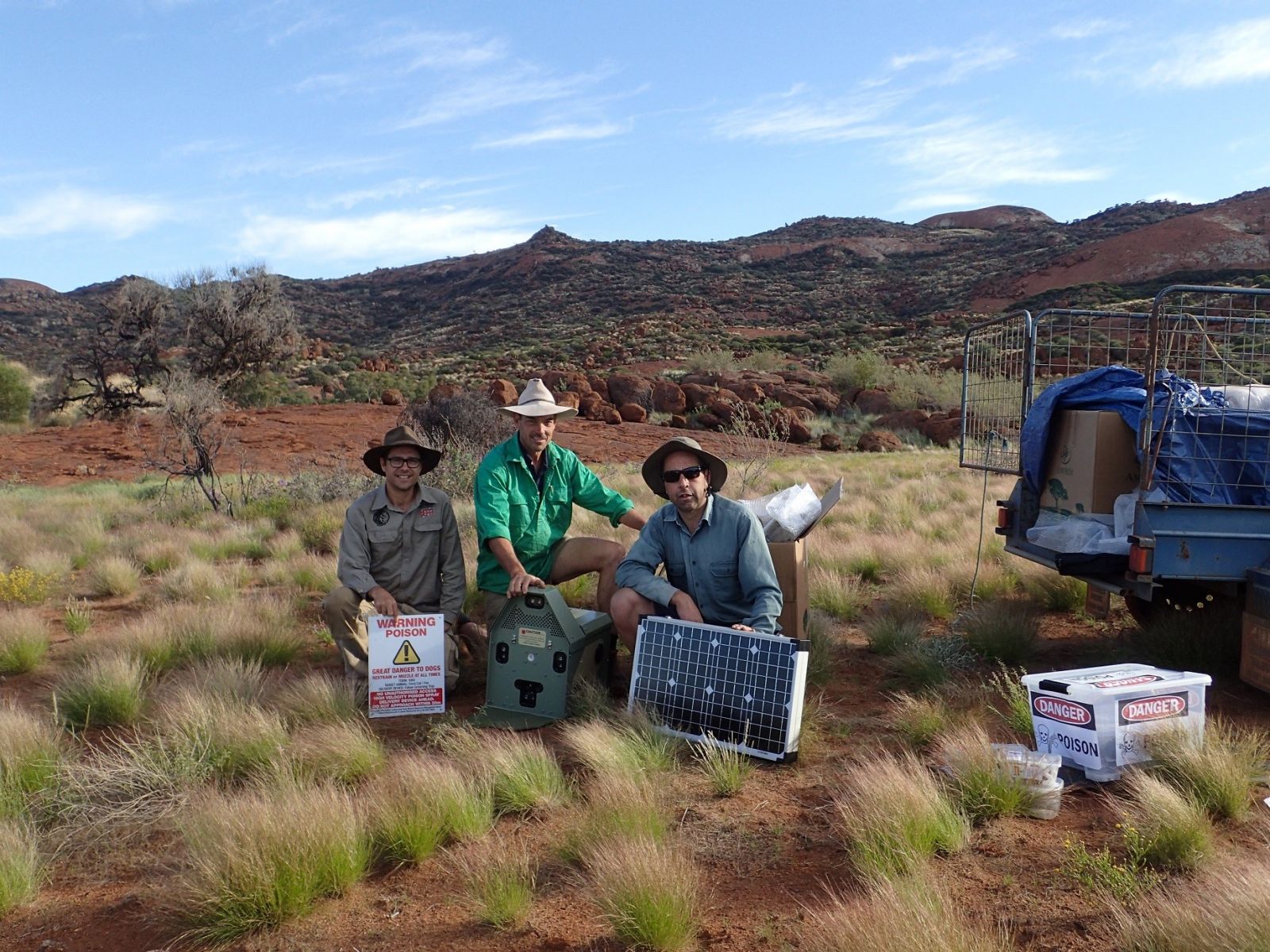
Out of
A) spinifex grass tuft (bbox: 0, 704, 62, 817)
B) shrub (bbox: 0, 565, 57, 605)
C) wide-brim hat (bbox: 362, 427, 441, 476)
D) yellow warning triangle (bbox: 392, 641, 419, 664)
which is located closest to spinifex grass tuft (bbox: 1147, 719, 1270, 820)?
yellow warning triangle (bbox: 392, 641, 419, 664)

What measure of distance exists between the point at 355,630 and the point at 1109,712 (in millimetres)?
3899

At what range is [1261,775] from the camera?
3936 millimetres

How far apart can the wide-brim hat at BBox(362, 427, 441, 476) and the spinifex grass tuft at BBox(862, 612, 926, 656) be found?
300 cm

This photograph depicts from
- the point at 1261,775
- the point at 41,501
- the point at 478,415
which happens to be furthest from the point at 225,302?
the point at 1261,775

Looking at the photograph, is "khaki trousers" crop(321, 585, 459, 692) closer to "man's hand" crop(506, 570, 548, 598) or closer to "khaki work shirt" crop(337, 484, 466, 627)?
"khaki work shirt" crop(337, 484, 466, 627)

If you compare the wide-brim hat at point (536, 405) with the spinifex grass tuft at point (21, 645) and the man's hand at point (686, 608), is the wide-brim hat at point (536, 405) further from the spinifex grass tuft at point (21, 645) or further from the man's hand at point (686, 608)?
the spinifex grass tuft at point (21, 645)

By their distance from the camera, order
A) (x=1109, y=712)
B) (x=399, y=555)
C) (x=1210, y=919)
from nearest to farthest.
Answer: (x=1210, y=919) < (x=1109, y=712) < (x=399, y=555)

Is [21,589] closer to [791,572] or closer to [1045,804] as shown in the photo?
[791,572]

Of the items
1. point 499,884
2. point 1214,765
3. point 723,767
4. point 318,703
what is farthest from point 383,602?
point 1214,765

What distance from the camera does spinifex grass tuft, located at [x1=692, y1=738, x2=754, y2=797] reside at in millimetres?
4047

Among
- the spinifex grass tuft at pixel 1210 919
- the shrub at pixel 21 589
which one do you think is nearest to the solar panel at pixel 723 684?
the spinifex grass tuft at pixel 1210 919

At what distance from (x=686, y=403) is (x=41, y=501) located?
1943cm

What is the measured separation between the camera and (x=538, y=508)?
18.7 ft

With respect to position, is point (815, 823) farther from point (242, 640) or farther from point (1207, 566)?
point (242, 640)
